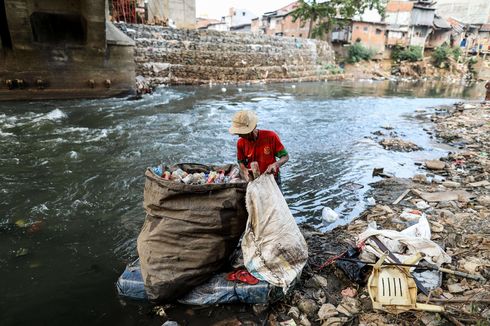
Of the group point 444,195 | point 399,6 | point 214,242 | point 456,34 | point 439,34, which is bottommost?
point 444,195

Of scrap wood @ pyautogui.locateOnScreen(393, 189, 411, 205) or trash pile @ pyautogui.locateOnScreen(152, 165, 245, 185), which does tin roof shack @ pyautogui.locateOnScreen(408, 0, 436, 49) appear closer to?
scrap wood @ pyautogui.locateOnScreen(393, 189, 411, 205)

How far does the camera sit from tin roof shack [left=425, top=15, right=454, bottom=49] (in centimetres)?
4088

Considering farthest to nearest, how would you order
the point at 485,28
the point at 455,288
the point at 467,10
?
1. the point at 467,10
2. the point at 485,28
3. the point at 455,288

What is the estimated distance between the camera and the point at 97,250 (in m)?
3.35

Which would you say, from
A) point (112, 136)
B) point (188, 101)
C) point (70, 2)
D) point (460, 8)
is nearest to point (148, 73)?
point (188, 101)

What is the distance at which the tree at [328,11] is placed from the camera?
100 feet

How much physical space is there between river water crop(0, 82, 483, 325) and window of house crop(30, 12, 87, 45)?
285cm

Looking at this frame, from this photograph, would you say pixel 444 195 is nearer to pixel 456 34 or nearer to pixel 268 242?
pixel 268 242

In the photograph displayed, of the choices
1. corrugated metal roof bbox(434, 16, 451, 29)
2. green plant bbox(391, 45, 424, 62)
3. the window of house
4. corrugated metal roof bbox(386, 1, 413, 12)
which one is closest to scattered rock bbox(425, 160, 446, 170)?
the window of house

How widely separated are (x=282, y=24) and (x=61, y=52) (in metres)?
33.7

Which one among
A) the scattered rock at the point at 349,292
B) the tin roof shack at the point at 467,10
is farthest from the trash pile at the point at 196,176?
the tin roof shack at the point at 467,10

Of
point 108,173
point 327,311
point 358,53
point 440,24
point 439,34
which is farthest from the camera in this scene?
point 439,34

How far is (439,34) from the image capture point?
41.6m

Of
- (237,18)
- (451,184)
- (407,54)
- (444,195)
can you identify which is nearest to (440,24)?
(407,54)
